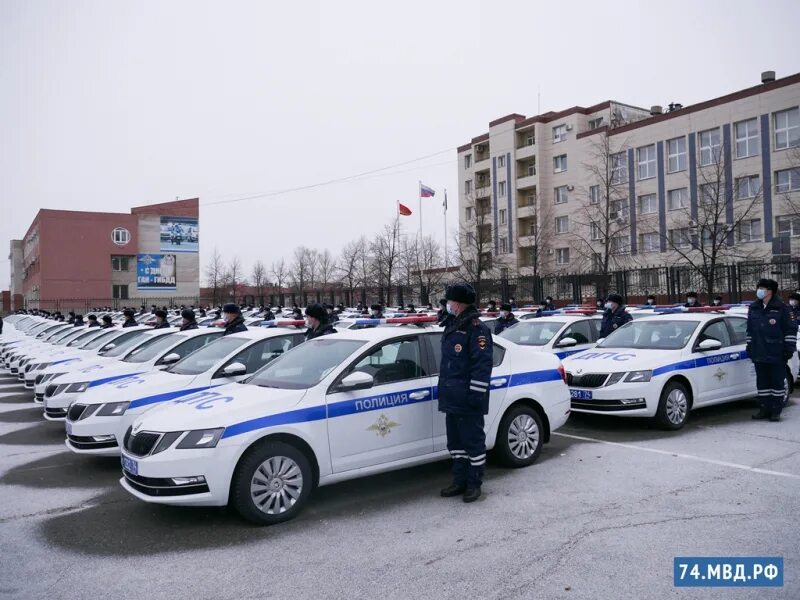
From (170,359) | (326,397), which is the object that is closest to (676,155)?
(170,359)

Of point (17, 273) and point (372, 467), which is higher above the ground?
point (17, 273)

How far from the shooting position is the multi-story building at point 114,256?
205 ft

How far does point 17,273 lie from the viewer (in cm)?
9450

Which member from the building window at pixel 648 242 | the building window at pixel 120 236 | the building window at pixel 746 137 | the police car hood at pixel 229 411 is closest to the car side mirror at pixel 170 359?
the police car hood at pixel 229 411

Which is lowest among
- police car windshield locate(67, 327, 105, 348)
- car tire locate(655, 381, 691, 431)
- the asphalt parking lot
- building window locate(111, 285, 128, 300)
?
the asphalt parking lot

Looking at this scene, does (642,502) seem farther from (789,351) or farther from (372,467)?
(789,351)

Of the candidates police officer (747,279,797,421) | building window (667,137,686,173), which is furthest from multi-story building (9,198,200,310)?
police officer (747,279,797,421)

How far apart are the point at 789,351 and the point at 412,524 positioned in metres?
6.72

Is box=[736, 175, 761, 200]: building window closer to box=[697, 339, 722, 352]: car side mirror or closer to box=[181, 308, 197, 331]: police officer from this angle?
box=[697, 339, 722, 352]: car side mirror

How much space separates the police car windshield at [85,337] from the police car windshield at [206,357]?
7411mm

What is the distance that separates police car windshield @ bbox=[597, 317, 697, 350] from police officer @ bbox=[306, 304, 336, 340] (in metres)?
4.60

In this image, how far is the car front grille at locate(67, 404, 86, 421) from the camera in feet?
24.7

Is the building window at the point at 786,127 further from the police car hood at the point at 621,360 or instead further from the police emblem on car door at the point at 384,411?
the police emblem on car door at the point at 384,411

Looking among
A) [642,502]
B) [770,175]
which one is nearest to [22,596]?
[642,502]
